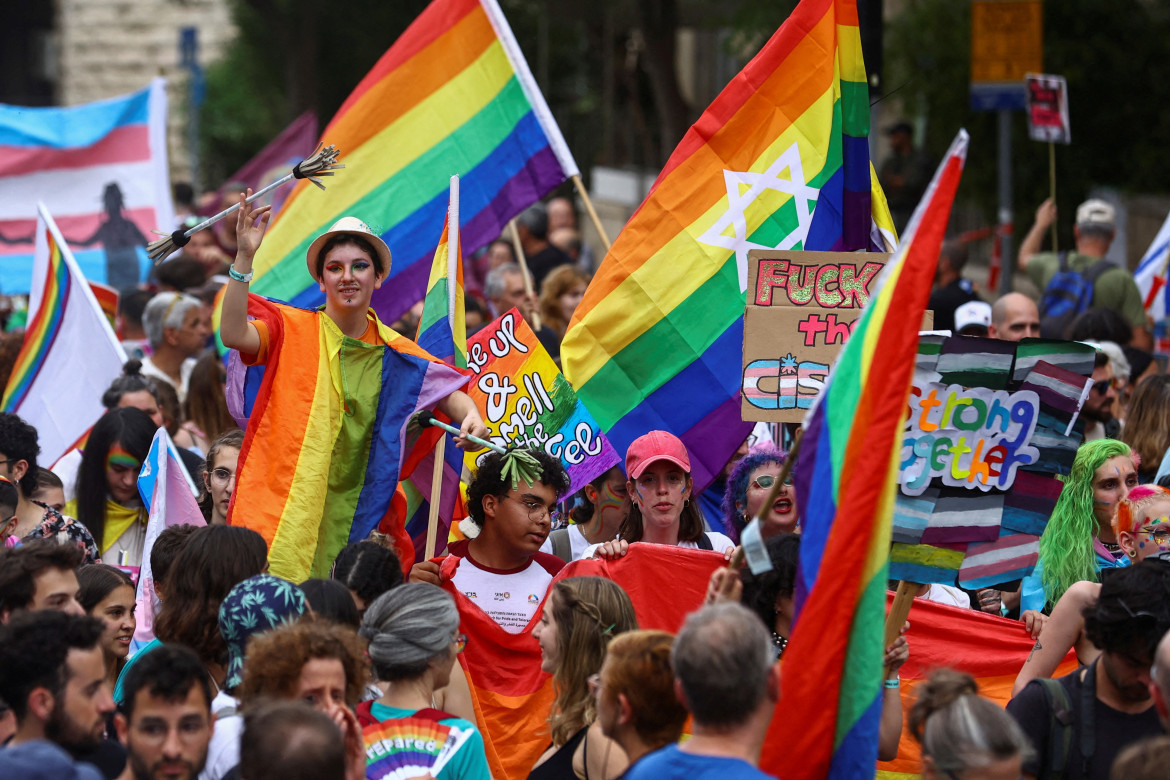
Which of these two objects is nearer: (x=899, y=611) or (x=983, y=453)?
(x=899, y=611)

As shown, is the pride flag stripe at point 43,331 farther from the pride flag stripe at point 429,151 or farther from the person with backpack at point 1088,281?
the person with backpack at point 1088,281

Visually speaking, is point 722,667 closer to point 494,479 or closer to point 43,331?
point 494,479

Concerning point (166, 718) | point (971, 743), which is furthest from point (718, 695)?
point (166, 718)

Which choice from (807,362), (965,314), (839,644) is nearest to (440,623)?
(839,644)

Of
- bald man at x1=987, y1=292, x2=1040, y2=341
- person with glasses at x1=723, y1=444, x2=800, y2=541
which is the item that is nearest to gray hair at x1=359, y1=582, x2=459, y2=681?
person with glasses at x1=723, y1=444, x2=800, y2=541

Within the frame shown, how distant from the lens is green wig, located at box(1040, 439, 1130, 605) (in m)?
5.23

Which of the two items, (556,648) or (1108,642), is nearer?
(1108,642)

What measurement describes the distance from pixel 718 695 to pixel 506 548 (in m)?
2.23

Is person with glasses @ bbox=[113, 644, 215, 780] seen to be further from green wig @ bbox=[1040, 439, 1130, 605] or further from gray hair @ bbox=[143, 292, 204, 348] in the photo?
gray hair @ bbox=[143, 292, 204, 348]

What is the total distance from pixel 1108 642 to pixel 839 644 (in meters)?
0.80

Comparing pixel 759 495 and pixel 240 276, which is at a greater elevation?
pixel 240 276

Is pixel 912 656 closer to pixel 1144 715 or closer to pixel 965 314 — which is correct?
pixel 1144 715

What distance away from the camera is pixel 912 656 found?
518cm

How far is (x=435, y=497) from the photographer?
18.7 feet
